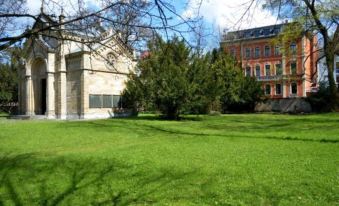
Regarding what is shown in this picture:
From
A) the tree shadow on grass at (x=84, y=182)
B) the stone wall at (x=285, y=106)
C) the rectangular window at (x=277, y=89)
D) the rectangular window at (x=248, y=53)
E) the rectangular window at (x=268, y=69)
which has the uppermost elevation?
the rectangular window at (x=248, y=53)

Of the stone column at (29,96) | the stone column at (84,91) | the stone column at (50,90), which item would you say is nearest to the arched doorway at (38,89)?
the stone column at (29,96)

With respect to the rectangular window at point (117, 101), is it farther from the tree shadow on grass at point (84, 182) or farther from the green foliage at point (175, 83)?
the tree shadow on grass at point (84, 182)

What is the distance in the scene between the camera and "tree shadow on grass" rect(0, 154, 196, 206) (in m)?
6.97

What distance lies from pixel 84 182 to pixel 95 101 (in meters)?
25.6

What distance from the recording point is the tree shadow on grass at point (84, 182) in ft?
22.9

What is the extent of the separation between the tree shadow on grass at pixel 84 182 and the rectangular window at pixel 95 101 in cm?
2236

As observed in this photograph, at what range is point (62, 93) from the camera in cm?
3447

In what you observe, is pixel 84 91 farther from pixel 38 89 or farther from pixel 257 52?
pixel 257 52

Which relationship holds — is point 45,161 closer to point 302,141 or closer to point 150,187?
point 150,187

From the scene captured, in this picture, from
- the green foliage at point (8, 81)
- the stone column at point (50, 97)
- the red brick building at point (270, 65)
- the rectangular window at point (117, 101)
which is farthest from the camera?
the red brick building at point (270, 65)

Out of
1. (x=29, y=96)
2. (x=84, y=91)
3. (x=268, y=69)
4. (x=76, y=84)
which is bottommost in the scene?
(x=29, y=96)

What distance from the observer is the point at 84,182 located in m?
8.27

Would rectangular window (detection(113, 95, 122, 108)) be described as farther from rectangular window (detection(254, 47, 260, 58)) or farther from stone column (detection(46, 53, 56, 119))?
rectangular window (detection(254, 47, 260, 58))

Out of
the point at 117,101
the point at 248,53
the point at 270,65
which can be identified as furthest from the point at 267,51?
the point at 117,101
